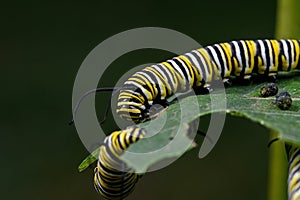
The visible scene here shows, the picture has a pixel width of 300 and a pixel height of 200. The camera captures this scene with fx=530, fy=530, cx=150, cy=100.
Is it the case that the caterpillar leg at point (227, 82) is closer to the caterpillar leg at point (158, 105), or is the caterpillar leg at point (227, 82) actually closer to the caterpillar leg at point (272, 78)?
the caterpillar leg at point (272, 78)

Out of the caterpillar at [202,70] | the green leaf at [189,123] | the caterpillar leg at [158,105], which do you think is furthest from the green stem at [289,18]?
the caterpillar leg at [158,105]

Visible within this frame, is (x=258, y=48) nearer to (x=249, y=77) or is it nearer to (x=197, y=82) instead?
(x=249, y=77)

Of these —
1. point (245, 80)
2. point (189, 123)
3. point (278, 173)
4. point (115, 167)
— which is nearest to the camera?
point (189, 123)

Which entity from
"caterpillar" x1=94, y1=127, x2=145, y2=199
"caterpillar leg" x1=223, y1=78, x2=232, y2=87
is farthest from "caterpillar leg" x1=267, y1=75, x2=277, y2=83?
"caterpillar" x1=94, y1=127, x2=145, y2=199

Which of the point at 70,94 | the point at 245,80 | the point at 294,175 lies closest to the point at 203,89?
the point at 245,80

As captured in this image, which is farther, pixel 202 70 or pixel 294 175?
pixel 202 70

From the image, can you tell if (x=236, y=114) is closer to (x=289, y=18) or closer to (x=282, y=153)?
(x=282, y=153)

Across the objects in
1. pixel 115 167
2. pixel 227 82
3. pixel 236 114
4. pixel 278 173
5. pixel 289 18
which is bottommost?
pixel 278 173

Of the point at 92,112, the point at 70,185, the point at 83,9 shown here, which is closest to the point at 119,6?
the point at 83,9
